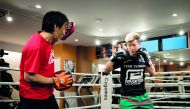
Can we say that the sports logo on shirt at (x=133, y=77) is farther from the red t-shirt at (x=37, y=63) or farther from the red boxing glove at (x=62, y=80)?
the red t-shirt at (x=37, y=63)

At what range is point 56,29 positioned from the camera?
5.48 ft

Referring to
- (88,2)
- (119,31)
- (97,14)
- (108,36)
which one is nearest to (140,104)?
(88,2)

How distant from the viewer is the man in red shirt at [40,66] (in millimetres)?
1521

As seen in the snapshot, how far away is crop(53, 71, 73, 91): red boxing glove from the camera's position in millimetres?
1652

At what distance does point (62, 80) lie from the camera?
1.69 m

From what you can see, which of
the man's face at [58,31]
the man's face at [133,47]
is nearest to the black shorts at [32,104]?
the man's face at [58,31]

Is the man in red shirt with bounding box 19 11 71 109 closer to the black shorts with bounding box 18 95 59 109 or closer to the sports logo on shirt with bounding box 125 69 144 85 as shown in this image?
the black shorts with bounding box 18 95 59 109

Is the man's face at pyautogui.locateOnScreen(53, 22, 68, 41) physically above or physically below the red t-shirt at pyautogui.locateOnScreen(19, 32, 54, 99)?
above

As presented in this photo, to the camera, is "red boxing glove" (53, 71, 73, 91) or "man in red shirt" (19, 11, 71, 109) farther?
"red boxing glove" (53, 71, 73, 91)

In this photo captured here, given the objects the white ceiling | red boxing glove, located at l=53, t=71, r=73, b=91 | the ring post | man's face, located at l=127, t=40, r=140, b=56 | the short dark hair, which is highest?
the white ceiling

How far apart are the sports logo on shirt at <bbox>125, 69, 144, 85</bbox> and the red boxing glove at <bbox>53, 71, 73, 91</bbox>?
2.64 ft

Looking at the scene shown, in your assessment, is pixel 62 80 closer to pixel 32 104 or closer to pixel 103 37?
pixel 32 104

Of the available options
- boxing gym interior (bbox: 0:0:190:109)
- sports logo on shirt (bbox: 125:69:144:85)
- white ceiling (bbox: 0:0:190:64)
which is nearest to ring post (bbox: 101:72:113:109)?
boxing gym interior (bbox: 0:0:190:109)

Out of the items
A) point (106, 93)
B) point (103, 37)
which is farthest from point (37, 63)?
point (103, 37)
